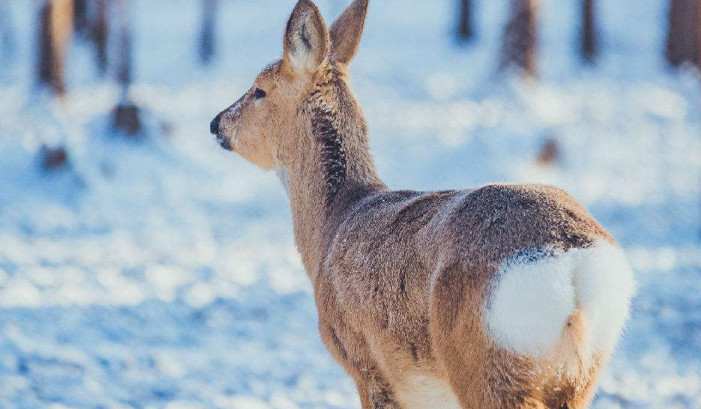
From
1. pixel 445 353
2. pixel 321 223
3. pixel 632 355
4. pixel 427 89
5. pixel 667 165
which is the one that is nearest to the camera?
pixel 445 353

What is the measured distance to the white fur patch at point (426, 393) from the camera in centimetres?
396

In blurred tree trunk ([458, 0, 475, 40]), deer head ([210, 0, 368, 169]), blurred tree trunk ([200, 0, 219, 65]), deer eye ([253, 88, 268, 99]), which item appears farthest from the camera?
blurred tree trunk ([200, 0, 219, 65])

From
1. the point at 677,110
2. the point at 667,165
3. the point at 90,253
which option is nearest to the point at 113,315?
the point at 90,253

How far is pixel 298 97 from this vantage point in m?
5.51

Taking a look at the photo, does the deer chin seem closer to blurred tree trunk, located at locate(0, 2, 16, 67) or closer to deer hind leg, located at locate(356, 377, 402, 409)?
deer hind leg, located at locate(356, 377, 402, 409)

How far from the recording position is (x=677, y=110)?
18.7 m

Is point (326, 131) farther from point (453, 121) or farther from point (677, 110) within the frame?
point (677, 110)

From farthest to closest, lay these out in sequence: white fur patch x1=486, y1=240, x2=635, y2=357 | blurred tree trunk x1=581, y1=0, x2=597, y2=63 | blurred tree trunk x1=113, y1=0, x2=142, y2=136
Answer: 1. blurred tree trunk x1=581, y1=0, x2=597, y2=63
2. blurred tree trunk x1=113, y1=0, x2=142, y2=136
3. white fur patch x1=486, y1=240, x2=635, y2=357

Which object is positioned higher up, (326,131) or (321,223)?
(326,131)

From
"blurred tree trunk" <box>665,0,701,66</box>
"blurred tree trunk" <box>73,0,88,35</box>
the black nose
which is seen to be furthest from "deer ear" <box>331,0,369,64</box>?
"blurred tree trunk" <box>73,0,88,35</box>

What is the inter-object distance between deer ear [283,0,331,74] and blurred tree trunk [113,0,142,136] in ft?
37.7

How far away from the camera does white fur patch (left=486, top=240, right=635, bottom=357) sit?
3172 mm

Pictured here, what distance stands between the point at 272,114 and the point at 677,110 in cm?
1490

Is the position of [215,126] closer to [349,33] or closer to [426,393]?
[349,33]
